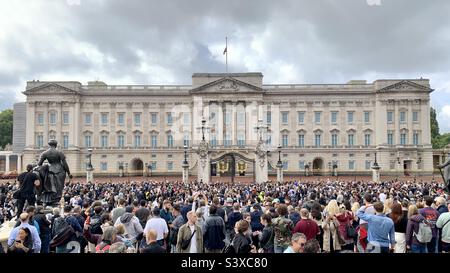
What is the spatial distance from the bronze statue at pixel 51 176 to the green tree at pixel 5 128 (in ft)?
322

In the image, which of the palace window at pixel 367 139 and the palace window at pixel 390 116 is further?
the palace window at pixel 367 139

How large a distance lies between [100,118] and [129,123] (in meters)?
5.66

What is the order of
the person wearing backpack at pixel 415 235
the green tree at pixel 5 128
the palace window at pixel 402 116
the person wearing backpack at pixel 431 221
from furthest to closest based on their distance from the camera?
the green tree at pixel 5 128 → the palace window at pixel 402 116 → the person wearing backpack at pixel 431 221 → the person wearing backpack at pixel 415 235

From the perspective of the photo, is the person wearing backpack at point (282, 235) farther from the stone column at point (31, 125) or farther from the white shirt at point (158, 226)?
the stone column at point (31, 125)

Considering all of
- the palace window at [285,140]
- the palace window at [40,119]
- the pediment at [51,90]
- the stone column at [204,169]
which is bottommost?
the stone column at [204,169]

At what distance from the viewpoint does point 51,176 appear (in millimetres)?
14461

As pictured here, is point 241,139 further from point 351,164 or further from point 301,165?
point 351,164

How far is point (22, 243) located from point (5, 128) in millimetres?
107456

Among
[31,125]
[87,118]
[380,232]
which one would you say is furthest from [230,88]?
[380,232]

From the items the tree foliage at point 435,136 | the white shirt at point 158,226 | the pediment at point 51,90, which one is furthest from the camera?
the tree foliage at point 435,136

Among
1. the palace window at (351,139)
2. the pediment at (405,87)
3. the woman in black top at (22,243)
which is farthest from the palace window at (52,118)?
the woman in black top at (22,243)

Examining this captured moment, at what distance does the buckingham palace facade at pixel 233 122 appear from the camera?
71.7 m

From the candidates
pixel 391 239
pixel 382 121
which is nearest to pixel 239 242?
pixel 391 239

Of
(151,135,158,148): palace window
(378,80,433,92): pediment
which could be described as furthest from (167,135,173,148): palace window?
(378,80,433,92): pediment
